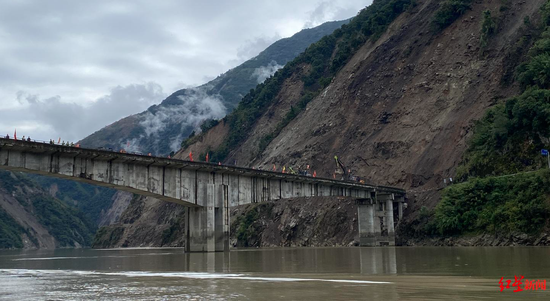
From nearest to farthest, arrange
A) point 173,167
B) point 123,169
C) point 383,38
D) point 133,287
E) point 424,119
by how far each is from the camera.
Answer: point 133,287 < point 123,169 < point 173,167 < point 424,119 < point 383,38

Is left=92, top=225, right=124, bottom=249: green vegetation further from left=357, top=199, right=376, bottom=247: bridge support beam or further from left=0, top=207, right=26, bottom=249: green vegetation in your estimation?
left=357, top=199, right=376, bottom=247: bridge support beam

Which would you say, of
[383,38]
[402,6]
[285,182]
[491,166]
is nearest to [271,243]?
[285,182]

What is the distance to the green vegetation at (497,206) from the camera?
56.0 meters

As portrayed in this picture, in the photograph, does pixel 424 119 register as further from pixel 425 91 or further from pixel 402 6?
pixel 402 6

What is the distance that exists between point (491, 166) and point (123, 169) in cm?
4327

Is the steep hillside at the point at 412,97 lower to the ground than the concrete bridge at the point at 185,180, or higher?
higher

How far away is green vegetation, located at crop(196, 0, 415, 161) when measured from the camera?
11912 cm

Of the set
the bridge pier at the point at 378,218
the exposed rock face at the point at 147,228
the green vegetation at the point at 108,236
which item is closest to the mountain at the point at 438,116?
the bridge pier at the point at 378,218

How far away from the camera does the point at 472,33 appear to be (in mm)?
94875

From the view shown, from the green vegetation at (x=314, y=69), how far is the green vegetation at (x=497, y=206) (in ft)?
188

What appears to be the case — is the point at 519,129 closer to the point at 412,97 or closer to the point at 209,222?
the point at 412,97

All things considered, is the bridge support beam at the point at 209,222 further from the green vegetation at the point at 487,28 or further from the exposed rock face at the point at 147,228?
the green vegetation at the point at 487,28

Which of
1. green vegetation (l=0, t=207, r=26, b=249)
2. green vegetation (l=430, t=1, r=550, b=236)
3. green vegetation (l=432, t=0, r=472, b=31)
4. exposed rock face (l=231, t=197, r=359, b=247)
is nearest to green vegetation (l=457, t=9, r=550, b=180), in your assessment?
green vegetation (l=430, t=1, r=550, b=236)

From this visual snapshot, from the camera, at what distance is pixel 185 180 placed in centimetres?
5753
